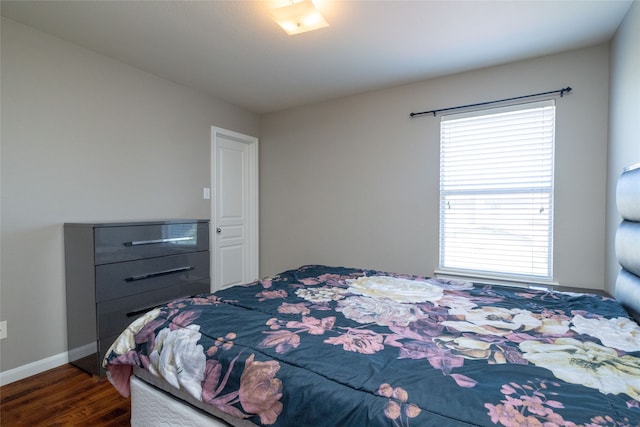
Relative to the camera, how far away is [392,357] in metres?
1.03

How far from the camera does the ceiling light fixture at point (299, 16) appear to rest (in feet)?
6.21

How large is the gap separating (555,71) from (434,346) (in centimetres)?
273

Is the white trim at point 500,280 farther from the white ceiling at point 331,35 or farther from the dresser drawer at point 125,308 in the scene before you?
the dresser drawer at point 125,308

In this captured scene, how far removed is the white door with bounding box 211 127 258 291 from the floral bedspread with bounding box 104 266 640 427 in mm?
2154

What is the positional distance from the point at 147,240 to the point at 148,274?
0.27 metres

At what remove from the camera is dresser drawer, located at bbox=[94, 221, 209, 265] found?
2209mm

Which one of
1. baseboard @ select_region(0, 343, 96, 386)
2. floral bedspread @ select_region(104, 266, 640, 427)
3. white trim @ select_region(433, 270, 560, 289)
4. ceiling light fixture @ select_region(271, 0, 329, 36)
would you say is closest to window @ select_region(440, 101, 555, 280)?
white trim @ select_region(433, 270, 560, 289)

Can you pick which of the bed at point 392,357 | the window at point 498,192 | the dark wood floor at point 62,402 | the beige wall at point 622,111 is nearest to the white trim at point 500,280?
the window at point 498,192

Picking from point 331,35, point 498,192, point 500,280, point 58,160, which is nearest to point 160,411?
point 58,160

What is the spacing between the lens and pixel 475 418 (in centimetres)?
74

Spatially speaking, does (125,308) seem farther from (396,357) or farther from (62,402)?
(396,357)

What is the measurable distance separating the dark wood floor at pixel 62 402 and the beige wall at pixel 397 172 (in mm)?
2368

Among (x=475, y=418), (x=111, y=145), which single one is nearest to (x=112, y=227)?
(x=111, y=145)

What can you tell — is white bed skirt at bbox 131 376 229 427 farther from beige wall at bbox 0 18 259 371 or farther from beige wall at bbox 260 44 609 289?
beige wall at bbox 260 44 609 289
